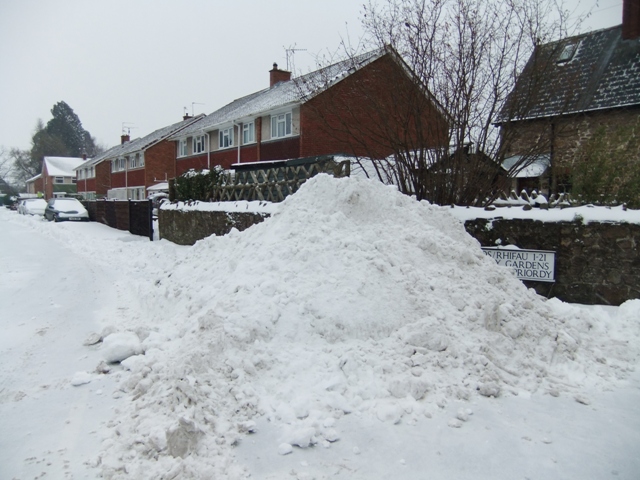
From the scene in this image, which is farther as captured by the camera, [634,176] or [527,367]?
[634,176]

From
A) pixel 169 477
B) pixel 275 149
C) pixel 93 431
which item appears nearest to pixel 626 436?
pixel 169 477

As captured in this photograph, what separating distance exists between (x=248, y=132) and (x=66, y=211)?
11622 mm

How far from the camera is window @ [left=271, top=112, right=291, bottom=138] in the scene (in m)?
23.3

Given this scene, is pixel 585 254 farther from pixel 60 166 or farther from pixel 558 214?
pixel 60 166

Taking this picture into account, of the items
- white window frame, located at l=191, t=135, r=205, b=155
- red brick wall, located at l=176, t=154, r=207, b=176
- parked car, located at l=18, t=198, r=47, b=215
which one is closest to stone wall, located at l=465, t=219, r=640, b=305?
red brick wall, located at l=176, t=154, r=207, b=176

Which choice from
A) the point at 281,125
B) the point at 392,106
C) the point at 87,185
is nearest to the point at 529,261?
the point at 392,106

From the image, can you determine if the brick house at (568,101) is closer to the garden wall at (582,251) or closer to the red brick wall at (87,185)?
the garden wall at (582,251)

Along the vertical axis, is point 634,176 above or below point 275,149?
below

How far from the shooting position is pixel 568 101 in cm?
861

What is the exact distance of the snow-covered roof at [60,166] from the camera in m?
71.7

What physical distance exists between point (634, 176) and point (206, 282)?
28.0 feet

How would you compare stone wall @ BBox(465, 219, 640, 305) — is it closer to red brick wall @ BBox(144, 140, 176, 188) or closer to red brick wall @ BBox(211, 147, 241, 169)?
red brick wall @ BBox(211, 147, 241, 169)

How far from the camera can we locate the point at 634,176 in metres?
9.05

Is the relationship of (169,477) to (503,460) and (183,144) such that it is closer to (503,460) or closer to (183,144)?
(503,460)
